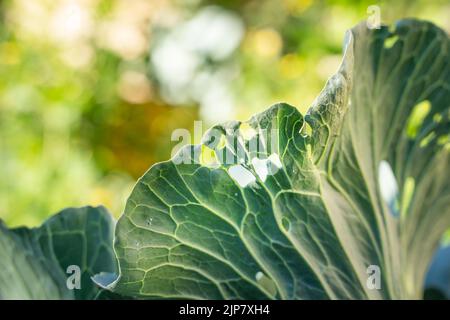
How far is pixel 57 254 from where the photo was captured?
0.70 m

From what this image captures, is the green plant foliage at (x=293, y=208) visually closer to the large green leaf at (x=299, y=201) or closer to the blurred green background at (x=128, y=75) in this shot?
the large green leaf at (x=299, y=201)

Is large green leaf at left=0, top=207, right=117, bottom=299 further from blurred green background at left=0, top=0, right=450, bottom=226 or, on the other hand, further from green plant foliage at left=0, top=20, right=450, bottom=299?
blurred green background at left=0, top=0, right=450, bottom=226

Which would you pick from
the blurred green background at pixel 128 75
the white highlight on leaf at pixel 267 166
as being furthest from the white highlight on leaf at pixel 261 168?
the blurred green background at pixel 128 75

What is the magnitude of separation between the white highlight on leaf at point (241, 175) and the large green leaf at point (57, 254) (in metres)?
0.19

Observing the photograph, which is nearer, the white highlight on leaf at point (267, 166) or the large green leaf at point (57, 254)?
the white highlight on leaf at point (267, 166)

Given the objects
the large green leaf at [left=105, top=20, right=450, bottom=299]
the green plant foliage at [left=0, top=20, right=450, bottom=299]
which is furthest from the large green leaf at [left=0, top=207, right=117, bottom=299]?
the large green leaf at [left=105, top=20, right=450, bottom=299]

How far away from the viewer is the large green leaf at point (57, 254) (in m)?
0.66

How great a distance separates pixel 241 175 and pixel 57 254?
279mm

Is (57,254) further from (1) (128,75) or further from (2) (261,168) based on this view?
(1) (128,75)

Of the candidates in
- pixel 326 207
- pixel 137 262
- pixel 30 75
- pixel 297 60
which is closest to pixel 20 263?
pixel 137 262

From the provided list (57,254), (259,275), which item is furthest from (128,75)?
(259,275)

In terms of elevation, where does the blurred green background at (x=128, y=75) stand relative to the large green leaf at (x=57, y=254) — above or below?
above

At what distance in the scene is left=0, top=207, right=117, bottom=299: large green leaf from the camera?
2.17ft

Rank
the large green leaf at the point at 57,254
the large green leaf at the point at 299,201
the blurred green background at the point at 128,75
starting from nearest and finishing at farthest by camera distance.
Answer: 1. the large green leaf at the point at 299,201
2. the large green leaf at the point at 57,254
3. the blurred green background at the point at 128,75
